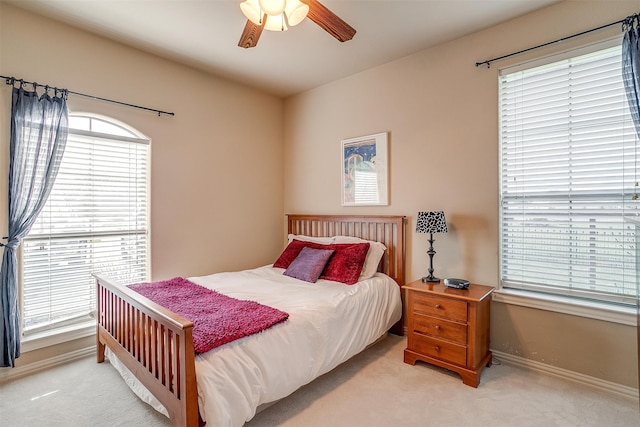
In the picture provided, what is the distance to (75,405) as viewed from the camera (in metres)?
2.01

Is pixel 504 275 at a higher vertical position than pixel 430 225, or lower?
lower

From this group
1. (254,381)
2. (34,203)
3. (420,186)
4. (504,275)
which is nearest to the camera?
(254,381)

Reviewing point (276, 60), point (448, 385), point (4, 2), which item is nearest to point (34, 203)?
point (4, 2)

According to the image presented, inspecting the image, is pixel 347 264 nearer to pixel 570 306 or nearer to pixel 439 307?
pixel 439 307

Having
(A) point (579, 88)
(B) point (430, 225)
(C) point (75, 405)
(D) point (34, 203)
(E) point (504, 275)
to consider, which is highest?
(A) point (579, 88)

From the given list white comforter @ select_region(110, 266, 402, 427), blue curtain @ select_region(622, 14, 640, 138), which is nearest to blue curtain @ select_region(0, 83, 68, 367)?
Result: white comforter @ select_region(110, 266, 402, 427)

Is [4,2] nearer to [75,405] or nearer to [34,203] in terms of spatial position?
[34,203]

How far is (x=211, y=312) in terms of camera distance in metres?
2.00

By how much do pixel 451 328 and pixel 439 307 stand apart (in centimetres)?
17

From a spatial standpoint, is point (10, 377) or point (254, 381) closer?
point (254, 381)

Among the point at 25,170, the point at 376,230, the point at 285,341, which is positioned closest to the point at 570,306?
the point at 376,230

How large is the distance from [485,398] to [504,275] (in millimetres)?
1008

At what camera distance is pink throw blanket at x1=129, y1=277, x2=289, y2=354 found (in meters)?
1.66

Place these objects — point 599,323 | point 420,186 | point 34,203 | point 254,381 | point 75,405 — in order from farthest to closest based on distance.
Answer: point 420,186 → point 34,203 → point 599,323 → point 75,405 → point 254,381
